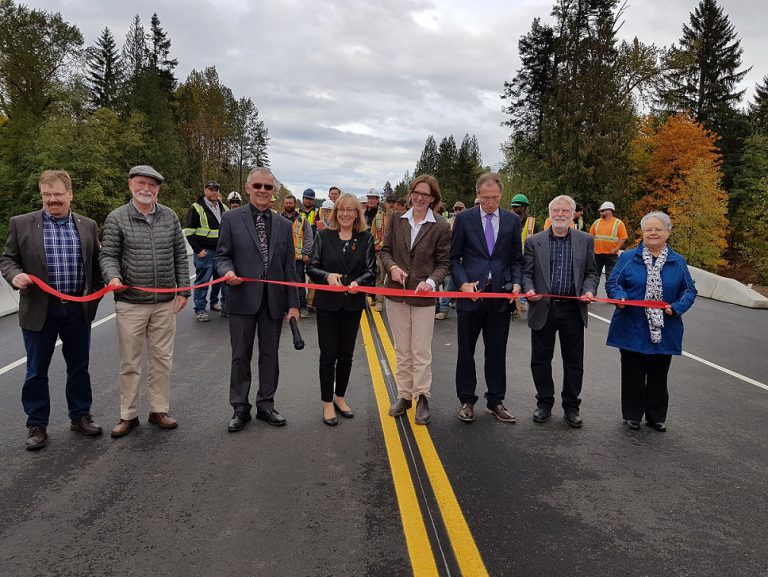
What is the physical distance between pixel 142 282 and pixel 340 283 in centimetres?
167

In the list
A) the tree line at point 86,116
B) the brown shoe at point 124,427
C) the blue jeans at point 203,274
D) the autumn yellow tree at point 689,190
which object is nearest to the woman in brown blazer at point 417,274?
the brown shoe at point 124,427

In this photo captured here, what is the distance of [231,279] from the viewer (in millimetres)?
4379

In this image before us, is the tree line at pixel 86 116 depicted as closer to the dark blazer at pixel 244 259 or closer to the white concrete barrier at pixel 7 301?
the white concrete barrier at pixel 7 301

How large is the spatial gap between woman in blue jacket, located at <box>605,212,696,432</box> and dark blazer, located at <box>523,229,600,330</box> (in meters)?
0.23

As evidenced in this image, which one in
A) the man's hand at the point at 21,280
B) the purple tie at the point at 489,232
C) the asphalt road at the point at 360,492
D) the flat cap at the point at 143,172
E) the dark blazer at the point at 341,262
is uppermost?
the flat cap at the point at 143,172

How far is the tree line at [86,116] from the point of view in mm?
34531

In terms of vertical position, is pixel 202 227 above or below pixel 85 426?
above

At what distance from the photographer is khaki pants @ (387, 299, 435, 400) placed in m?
4.79

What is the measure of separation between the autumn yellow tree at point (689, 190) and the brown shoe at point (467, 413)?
2948 cm

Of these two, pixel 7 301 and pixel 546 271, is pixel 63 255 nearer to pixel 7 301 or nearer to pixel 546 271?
pixel 546 271

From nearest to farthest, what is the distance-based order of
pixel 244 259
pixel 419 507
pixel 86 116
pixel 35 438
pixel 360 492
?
pixel 419 507 < pixel 360 492 < pixel 35 438 < pixel 244 259 < pixel 86 116

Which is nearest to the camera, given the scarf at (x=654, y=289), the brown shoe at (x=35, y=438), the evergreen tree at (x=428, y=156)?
the brown shoe at (x=35, y=438)

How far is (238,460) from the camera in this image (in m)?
3.91

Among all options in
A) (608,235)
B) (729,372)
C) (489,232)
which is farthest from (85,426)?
(608,235)
